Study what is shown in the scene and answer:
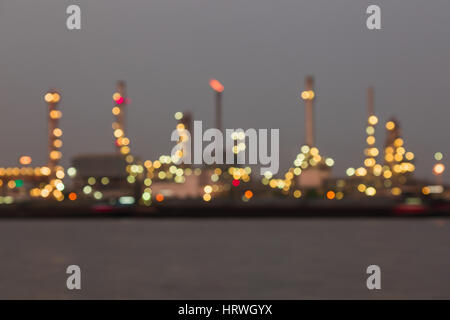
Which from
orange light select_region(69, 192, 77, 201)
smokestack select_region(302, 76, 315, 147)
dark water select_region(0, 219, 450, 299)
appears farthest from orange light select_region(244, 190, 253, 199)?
dark water select_region(0, 219, 450, 299)

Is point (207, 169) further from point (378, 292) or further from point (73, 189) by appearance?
point (378, 292)

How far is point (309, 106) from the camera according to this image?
8650 centimetres

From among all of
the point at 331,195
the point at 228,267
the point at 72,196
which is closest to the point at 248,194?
the point at 331,195

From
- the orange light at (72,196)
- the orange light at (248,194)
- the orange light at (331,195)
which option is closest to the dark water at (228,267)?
the orange light at (331,195)

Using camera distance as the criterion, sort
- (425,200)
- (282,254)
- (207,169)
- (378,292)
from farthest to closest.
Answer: (207,169)
(425,200)
(282,254)
(378,292)

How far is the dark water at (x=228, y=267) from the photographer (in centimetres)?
2294

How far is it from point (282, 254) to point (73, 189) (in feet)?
194

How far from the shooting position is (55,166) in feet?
308

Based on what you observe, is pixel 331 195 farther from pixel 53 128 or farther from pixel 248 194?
pixel 53 128

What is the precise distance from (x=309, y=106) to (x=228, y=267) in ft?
190

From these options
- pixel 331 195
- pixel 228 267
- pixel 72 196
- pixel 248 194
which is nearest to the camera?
pixel 228 267
